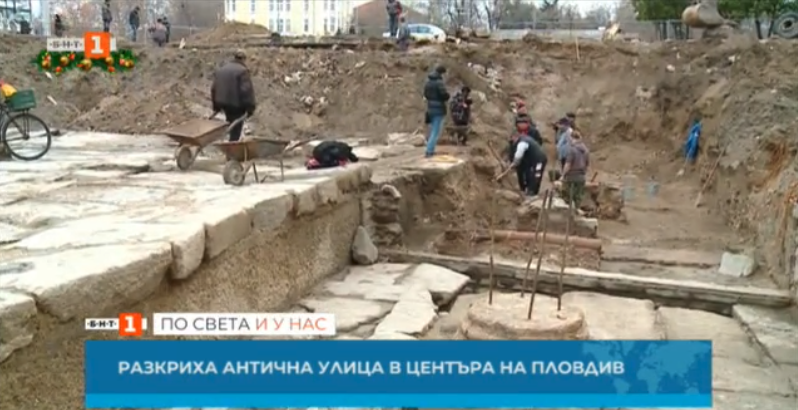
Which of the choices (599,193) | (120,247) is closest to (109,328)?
(120,247)

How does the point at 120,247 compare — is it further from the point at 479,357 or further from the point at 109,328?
the point at 479,357

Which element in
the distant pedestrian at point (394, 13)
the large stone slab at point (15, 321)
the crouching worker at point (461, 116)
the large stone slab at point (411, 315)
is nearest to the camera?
the large stone slab at point (15, 321)

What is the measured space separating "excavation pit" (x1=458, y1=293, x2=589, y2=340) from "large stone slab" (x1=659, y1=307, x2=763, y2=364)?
61.7 inches

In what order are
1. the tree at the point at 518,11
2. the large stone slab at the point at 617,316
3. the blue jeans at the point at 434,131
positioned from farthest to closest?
the tree at the point at 518,11
the blue jeans at the point at 434,131
the large stone slab at the point at 617,316

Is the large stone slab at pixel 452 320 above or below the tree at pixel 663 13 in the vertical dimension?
below

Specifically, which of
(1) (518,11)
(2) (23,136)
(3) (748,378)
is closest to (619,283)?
(3) (748,378)

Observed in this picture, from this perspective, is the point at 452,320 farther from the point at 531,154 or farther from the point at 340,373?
the point at 531,154

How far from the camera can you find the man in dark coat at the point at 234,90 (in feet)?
30.2

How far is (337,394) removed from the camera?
12.1 ft

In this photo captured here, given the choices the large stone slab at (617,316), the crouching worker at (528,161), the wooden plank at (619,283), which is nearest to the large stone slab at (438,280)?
the wooden plank at (619,283)

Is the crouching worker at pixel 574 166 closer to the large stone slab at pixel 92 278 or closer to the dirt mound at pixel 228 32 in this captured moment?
the large stone slab at pixel 92 278

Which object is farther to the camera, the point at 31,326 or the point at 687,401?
the point at 687,401

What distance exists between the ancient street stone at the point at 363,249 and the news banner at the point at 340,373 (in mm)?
3753

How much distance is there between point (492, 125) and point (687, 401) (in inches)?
473
